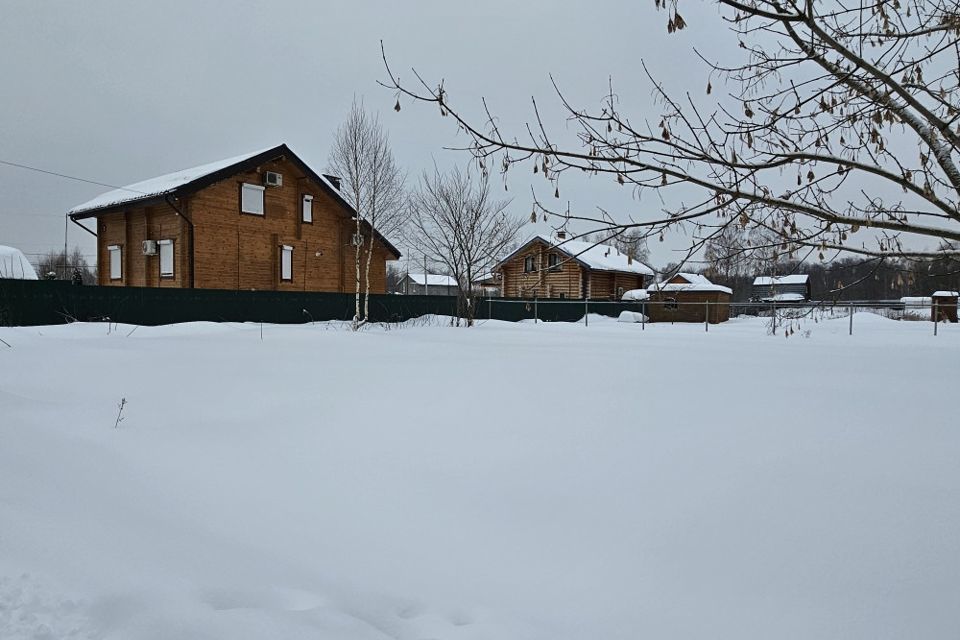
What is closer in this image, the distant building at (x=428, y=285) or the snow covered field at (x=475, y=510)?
the snow covered field at (x=475, y=510)

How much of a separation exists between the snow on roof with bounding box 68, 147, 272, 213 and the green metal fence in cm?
417

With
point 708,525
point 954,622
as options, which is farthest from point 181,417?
point 954,622

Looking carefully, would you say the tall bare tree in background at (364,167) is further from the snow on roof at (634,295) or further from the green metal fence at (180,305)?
the snow on roof at (634,295)

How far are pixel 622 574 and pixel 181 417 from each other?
3341 millimetres

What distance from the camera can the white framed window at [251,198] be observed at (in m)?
17.8

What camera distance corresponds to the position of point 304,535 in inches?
96.5

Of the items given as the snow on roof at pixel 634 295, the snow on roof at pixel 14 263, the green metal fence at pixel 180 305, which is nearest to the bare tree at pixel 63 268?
the snow on roof at pixel 14 263

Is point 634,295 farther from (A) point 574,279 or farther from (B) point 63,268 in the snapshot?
(B) point 63,268

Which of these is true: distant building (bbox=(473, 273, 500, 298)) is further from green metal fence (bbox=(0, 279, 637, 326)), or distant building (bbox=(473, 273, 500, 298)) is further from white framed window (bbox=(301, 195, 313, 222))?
white framed window (bbox=(301, 195, 313, 222))

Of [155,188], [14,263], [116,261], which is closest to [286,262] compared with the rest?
[155,188]

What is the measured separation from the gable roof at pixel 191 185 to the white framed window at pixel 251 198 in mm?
638

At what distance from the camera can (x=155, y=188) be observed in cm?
1719

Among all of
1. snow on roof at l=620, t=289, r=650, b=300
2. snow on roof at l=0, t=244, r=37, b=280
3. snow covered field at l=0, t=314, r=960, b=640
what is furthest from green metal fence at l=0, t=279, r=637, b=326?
snow on roof at l=620, t=289, r=650, b=300

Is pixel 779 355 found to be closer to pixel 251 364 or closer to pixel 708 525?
pixel 708 525
